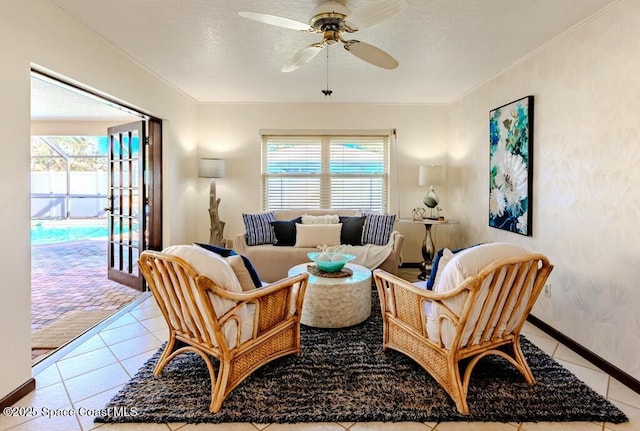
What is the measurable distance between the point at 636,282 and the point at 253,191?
15.2ft

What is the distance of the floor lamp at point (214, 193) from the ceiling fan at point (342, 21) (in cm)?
280

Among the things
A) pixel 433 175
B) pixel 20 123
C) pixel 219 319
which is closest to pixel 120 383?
pixel 219 319

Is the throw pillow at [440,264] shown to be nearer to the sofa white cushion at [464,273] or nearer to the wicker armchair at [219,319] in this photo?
the sofa white cushion at [464,273]

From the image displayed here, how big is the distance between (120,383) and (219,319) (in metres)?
0.95

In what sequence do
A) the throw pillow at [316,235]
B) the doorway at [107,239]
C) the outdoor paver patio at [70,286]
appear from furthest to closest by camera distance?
the throw pillow at [316,235]
the outdoor paver patio at [70,286]
the doorway at [107,239]

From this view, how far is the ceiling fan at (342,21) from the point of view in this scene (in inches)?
79.4

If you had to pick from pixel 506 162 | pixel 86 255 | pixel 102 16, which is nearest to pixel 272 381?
pixel 102 16

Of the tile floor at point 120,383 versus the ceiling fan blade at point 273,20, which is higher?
the ceiling fan blade at point 273,20

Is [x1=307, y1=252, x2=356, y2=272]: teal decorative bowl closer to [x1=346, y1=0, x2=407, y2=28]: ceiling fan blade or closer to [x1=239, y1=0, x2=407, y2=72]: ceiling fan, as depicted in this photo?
[x1=239, y1=0, x2=407, y2=72]: ceiling fan

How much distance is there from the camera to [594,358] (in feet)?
8.25

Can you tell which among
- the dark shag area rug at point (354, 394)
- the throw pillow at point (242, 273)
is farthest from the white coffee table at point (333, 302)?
the throw pillow at point (242, 273)

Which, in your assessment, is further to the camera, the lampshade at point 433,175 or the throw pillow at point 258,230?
the lampshade at point 433,175

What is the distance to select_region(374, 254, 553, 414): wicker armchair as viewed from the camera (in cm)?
188

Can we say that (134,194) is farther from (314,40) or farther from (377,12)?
(377,12)
